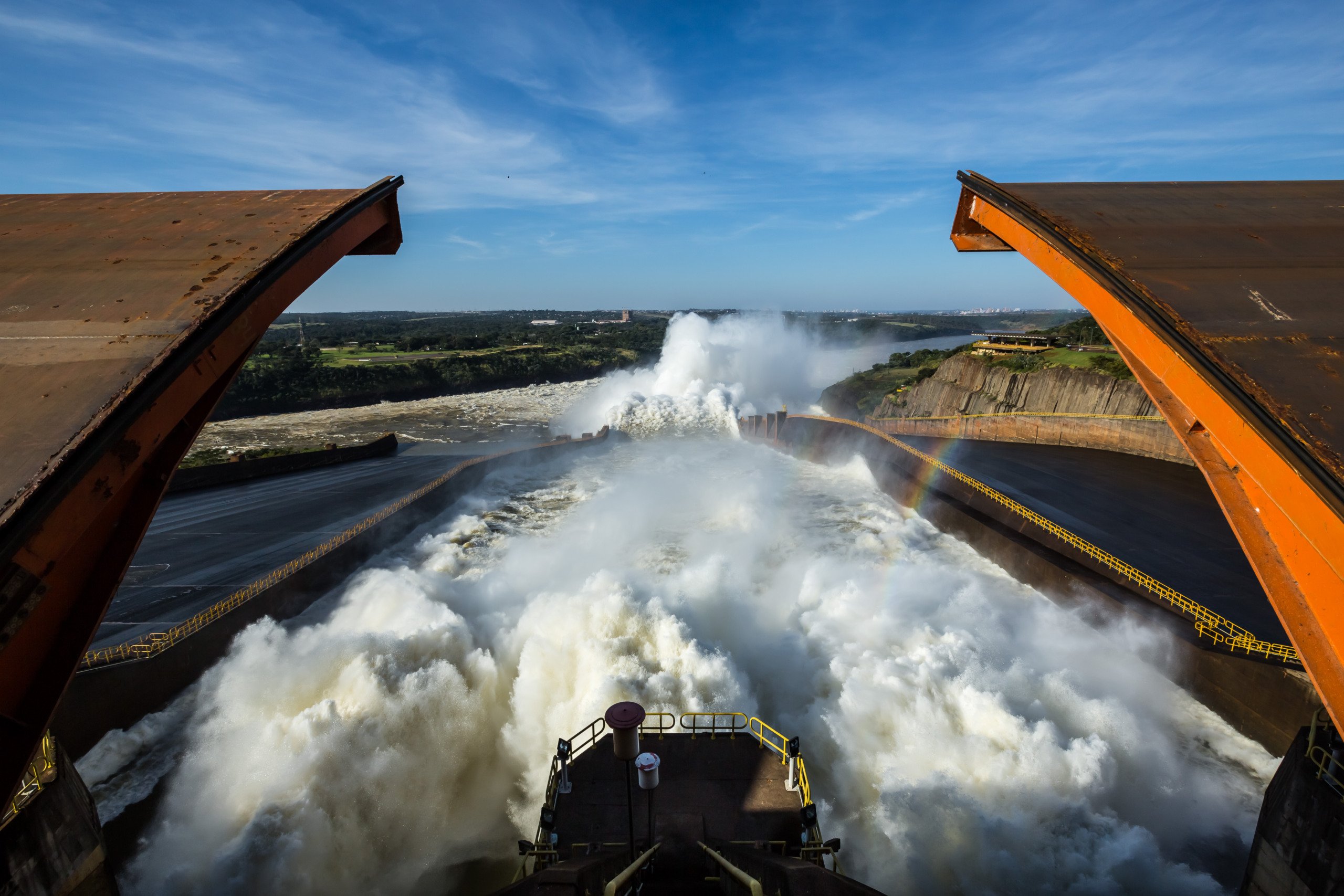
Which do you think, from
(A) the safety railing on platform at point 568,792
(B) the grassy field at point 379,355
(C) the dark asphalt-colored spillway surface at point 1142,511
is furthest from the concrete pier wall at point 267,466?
(B) the grassy field at point 379,355

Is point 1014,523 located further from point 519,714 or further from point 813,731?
point 519,714

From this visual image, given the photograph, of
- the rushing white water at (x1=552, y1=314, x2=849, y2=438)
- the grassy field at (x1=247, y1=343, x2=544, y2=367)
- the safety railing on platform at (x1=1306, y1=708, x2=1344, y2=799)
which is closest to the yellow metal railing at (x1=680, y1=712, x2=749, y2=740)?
the safety railing on platform at (x1=1306, y1=708, x2=1344, y2=799)

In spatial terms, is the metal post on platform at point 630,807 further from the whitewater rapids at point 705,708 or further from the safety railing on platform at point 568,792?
the whitewater rapids at point 705,708

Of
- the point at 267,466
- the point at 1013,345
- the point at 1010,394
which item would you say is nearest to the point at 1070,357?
the point at 1010,394

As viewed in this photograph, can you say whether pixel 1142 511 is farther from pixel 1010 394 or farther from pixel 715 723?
pixel 1010 394

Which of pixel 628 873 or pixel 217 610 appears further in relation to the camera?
pixel 217 610

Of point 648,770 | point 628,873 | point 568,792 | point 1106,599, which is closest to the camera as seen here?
point 628,873

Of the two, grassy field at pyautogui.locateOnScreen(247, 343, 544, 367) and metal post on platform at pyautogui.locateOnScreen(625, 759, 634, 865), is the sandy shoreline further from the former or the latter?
metal post on platform at pyautogui.locateOnScreen(625, 759, 634, 865)
